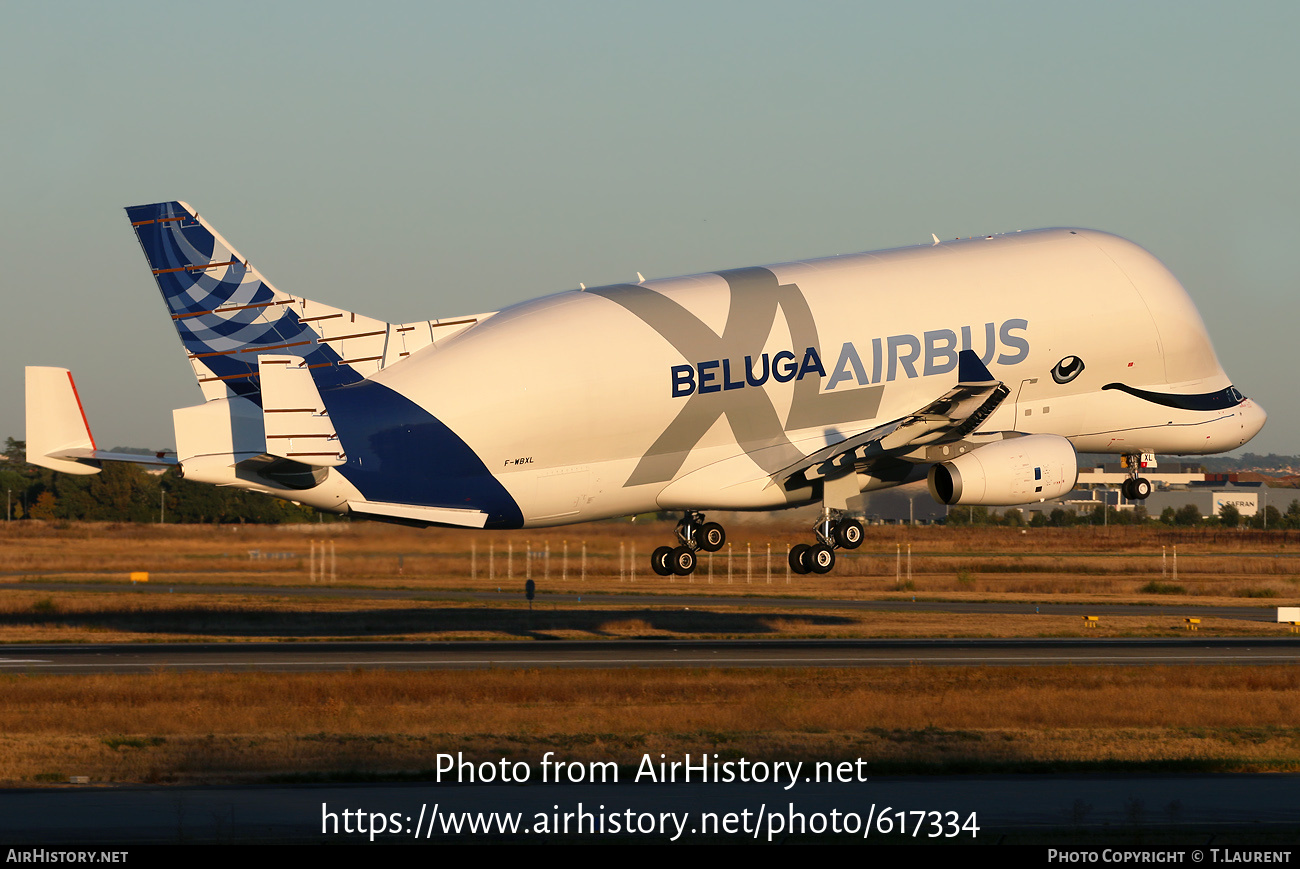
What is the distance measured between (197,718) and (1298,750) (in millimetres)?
27516

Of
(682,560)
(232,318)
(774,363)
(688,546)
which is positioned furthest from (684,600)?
(774,363)

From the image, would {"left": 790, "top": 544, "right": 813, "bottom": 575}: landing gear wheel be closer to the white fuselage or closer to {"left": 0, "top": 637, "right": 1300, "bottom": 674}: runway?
the white fuselage

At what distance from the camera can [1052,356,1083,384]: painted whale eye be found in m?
37.5

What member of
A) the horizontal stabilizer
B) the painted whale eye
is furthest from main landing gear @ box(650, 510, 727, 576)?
the horizontal stabilizer

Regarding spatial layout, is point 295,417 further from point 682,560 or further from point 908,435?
point 908,435

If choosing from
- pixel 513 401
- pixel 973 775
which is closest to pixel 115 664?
pixel 513 401

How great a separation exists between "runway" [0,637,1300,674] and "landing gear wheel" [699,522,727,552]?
9.96 metres

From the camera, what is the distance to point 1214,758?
111 ft

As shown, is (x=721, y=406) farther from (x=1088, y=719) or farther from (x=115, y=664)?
(x=115, y=664)

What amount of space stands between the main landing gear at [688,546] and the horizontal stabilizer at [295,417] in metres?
11.1

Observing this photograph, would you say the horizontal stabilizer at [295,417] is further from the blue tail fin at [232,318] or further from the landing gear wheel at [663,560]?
the landing gear wheel at [663,560]

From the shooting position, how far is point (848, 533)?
38000 millimetres

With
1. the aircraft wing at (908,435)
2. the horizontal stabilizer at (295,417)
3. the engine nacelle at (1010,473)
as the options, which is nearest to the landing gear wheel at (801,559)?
the aircraft wing at (908,435)

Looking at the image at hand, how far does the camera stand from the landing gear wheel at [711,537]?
40.8 meters
